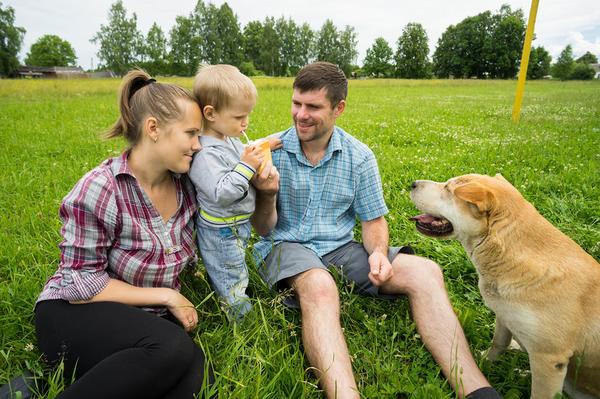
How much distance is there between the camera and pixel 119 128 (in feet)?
7.36

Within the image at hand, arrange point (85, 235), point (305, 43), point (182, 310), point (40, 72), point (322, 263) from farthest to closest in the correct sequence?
point (305, 43) → point (40, 72) → point (322, 263) → point (182, 310) → point (85, 235)

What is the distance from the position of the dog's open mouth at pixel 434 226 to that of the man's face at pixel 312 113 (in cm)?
113

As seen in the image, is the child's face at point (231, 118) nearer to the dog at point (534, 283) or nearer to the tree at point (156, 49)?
the dog at point (534, 283)

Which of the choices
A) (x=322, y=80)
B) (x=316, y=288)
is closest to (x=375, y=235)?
(x=316, y=288)

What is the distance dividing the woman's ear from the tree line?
218ft

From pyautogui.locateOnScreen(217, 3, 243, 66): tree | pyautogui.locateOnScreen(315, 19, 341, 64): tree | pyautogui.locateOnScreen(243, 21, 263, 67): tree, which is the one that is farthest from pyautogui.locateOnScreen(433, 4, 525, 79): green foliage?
pyautogui.locateOnScreen(217, 3, 243, 66): tree

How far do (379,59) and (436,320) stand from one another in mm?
102107

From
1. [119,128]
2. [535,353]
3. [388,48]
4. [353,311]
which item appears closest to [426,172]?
[353,311]

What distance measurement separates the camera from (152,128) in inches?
84.2

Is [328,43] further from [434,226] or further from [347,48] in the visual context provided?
[434,226]

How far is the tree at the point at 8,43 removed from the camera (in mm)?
63875

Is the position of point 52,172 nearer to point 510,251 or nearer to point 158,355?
point 158,355

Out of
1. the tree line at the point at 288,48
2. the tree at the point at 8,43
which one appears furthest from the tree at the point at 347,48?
the tree at the point at 8,43

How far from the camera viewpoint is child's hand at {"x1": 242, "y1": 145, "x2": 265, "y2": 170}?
7.39 feet
